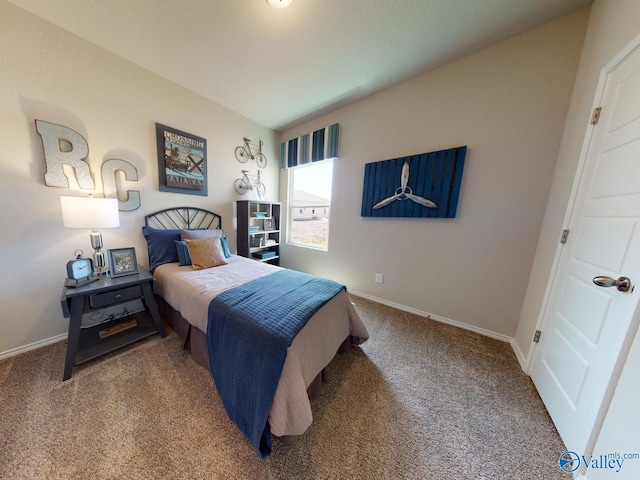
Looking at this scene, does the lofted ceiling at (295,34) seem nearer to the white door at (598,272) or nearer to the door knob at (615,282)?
the white door at (598,272)

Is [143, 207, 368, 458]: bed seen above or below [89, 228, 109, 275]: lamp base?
below

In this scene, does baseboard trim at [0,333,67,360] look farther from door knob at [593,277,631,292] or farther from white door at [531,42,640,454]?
door knob at [593,277,631,292]

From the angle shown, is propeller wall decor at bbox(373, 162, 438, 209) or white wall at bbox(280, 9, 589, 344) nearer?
white wall at bbox(280, 9, 589, 344)

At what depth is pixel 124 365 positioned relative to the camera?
146cm

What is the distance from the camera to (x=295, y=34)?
5.19ft

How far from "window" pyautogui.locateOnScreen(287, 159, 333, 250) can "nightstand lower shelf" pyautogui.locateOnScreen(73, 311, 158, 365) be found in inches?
84.3

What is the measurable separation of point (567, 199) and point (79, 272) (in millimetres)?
3616

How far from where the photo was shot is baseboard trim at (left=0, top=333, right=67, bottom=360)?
59.3 inches

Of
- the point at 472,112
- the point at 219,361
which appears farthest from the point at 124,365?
the point at 472,112

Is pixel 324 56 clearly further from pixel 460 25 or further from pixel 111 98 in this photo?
pixel 111 98

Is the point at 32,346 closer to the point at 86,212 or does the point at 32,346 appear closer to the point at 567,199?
the point at 86,212

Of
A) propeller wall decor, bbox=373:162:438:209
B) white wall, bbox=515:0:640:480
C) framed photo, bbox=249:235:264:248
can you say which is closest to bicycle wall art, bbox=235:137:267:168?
framed photo, bbox=249:235:264:248

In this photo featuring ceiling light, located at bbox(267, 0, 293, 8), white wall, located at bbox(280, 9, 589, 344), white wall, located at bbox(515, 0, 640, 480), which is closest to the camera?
white wall, located at bbox(515, 0, 640, 480)

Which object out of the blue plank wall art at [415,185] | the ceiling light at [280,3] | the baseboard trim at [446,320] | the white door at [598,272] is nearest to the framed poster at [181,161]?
the ceiling light at [280,3]
